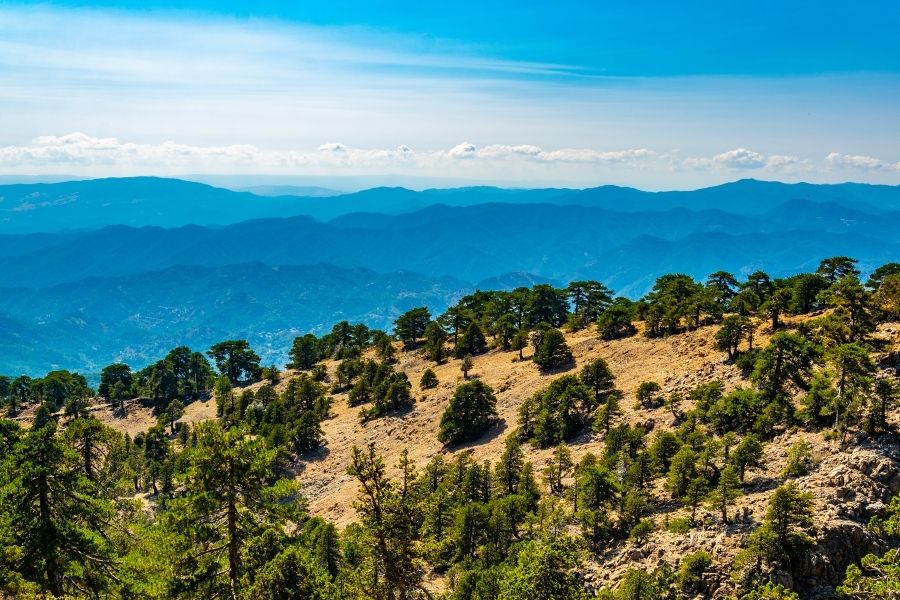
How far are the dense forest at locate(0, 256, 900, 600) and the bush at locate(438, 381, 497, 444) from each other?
0.92 feet

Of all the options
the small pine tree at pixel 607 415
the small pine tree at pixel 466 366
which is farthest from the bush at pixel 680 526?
the small pine tree at pixel 466 366

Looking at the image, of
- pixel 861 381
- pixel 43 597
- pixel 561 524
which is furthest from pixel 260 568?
pixel 861 381

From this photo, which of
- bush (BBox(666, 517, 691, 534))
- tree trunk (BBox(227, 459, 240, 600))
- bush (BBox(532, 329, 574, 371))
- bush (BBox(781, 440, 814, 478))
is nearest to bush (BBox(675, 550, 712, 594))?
bush (BBox(666, 517, 691, 534))

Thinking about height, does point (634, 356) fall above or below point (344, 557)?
above

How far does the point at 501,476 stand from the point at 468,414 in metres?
18.6

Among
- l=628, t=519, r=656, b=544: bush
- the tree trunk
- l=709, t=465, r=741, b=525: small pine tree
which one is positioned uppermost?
the tree trunk

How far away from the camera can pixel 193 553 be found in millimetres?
17406

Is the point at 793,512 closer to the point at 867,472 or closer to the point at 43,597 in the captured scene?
the point at 867,472

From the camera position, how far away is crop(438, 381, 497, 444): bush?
229ft

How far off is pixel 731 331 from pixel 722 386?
9.23 m

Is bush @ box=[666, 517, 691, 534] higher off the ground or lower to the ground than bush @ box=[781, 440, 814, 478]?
lower

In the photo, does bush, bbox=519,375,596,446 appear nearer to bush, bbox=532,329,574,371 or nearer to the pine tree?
bush, bbox=532,329,574,371

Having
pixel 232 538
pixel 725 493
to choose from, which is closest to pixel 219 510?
pixel 232 538

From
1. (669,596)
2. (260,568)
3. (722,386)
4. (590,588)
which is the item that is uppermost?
(260,568)
